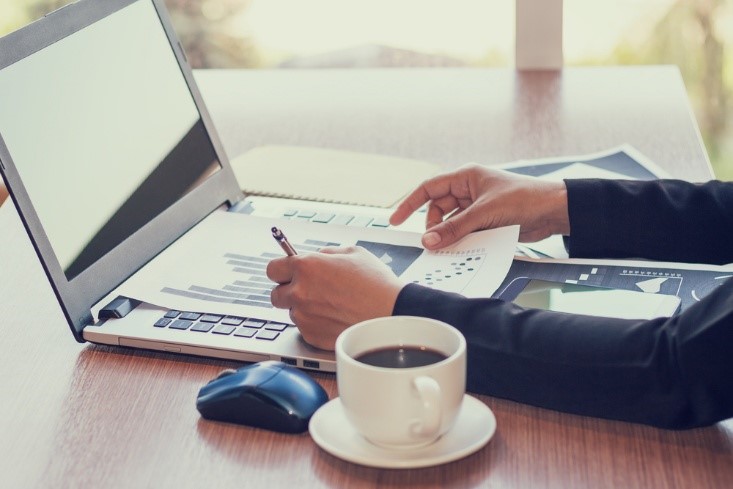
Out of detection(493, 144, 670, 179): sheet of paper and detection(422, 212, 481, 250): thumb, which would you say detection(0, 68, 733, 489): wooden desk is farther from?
detection(422, 212, 481, 250): thumb

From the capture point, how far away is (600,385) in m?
0.82

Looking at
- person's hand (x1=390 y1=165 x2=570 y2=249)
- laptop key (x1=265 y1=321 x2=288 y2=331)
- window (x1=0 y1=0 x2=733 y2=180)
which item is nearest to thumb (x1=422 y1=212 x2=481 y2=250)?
person's hand (x1=390 y1=165 x2=570 y2=249)

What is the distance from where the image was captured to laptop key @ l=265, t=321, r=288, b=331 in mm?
966

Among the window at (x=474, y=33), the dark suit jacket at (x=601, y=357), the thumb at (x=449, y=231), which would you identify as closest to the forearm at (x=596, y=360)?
the dark suit jacket at (x=601, y=357)

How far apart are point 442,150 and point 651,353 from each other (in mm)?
808

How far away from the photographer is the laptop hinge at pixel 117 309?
39.5 inches

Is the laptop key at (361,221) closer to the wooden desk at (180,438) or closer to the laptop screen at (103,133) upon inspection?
the laptop screen at (103,133)

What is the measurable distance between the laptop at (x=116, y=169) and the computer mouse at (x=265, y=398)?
0.08 m

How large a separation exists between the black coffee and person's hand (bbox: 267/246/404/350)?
113mm

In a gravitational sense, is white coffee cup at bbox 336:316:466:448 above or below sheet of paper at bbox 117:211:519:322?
above

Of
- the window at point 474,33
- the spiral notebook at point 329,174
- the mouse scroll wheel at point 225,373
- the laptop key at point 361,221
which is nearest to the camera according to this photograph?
the mouse scroll wheel at point 225,373

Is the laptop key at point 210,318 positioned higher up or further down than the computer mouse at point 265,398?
further down

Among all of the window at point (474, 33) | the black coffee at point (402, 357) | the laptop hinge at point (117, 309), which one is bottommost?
the window at point (474, 33)

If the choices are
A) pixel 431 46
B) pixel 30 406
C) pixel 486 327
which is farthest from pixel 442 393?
pixel 431 46
